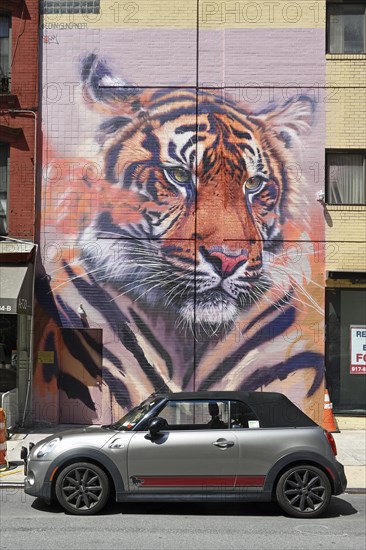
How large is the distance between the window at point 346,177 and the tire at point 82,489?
898cm

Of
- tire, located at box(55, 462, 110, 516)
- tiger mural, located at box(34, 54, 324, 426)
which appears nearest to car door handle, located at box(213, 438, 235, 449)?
tire, located at box(55, 462, 110, 516)

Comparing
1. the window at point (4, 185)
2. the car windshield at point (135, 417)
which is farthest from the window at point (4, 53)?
the car windshield at point (135, 417)

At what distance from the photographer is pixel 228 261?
47.9 feet

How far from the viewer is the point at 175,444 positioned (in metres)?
7.98

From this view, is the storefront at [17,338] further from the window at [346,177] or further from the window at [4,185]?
the window at [346,177]

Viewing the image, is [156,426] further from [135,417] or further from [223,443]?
[223,443]

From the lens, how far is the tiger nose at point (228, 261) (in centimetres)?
1459

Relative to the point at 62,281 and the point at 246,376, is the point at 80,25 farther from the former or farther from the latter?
the point at 246,376

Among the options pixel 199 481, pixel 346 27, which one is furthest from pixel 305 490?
pixel 346 27

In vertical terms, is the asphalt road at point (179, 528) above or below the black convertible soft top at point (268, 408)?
below

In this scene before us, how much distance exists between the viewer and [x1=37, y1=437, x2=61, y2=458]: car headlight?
8.07m

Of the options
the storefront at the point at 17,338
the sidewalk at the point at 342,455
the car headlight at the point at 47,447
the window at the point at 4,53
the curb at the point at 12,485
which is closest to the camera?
the car headlight at the point at 47,447

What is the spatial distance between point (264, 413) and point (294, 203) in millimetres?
7297

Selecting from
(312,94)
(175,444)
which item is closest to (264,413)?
(175,444)
